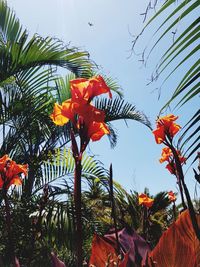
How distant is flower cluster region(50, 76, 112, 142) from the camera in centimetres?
67

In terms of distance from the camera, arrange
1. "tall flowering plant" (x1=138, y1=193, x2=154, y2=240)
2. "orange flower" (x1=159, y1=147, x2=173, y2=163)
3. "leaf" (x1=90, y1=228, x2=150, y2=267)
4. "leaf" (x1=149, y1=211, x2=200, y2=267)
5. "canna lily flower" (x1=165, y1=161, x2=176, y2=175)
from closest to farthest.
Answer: "leaf" (x1=149, y1=211, x2=200, y2=267)
"leaf" (x1=90, y1=228, x2=150, y2=267)
"tall flowering plant" (x1=138, y1=193, x2=154, y2=240)
"canna lily flower" (x1=165, y1=161, x2=176, y2=175)
"orange flower" (x1=159, y1=147, x2=173, y2=163)

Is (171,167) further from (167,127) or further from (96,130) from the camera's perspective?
(96,130)

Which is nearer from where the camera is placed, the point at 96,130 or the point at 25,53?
the point at 96,130

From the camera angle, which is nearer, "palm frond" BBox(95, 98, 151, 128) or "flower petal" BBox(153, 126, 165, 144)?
"flower petal" BBox(153, 126, 165, 144)

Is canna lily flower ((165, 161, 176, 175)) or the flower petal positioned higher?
the flower petal

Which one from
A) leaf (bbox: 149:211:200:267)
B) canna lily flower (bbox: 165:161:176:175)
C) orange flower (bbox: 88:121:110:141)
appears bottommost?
leaf (bbox: 149:211:200:267)

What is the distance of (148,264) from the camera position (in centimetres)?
65

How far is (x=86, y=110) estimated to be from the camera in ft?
2.21

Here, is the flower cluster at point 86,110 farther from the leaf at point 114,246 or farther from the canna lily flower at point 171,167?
the canna lily flower at point 171,167

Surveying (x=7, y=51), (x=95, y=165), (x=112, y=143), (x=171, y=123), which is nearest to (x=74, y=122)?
(x=171, y=123)

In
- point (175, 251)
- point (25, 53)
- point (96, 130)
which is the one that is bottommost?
point (175, 251)

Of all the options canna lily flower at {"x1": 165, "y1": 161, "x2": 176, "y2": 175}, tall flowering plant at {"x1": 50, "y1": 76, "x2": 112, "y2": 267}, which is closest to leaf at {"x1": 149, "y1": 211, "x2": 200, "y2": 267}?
tall flowering plant at {"x1": 50, "y1": 76, "x2": 112, "y2": 267}

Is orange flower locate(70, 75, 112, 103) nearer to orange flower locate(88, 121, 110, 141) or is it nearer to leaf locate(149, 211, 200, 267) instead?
orange flower locate(88, 121, 110, 141)

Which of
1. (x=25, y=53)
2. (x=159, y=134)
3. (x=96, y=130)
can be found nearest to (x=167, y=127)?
(x=159, y=134)
